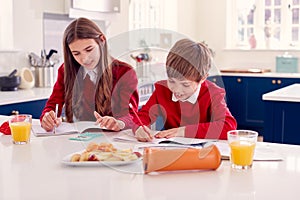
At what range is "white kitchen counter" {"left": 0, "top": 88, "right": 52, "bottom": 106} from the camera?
120 inches

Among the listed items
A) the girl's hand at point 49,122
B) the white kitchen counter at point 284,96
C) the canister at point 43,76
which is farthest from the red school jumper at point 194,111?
the canister at point 43,76

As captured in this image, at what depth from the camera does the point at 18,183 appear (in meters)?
1.14

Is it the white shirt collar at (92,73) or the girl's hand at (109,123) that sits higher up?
the white shirt collar at (92,73)

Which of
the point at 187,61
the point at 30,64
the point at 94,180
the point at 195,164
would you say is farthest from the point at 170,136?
the point at 30,64

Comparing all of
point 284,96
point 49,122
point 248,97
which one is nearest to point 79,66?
point 49,122

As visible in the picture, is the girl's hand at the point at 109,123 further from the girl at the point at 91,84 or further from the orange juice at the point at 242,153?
the orange juice at the point at 242,153

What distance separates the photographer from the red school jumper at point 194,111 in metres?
1.84

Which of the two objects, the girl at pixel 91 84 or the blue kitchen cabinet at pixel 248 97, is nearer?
the girl at pixel 91 84

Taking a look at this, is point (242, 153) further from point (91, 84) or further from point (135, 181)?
point (91, 84)

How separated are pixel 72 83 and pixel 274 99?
149cm

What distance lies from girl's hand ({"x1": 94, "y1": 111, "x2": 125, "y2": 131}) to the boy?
0.26 feet

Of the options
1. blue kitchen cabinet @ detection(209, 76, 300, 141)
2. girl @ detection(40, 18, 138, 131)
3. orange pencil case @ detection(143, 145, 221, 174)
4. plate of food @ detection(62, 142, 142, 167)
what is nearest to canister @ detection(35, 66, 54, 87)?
girl @ detection(40, 18, 138, 131)

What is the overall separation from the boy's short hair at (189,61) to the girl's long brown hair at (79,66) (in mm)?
315

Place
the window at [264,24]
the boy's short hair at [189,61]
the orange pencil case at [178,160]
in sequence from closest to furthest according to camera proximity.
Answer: the orange pencil case at [178,160], the boy's short hair at [189,61], the window at [264,24]
